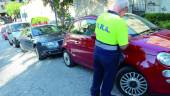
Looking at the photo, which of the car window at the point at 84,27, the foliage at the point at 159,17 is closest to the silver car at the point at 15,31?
the foliage at the point at 159,17

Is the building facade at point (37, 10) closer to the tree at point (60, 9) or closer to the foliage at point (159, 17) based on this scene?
the tree at point (60, 9)

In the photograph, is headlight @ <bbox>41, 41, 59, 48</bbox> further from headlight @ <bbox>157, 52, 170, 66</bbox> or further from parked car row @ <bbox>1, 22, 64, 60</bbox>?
headlight @ <bbox>157, 52, 170, 66</bbox>

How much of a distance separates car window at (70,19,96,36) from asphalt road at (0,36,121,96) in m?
1.18

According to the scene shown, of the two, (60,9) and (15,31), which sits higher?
(60,9)

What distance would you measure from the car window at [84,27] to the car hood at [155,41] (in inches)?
64.3

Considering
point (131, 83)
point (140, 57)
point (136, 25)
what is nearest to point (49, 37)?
point (136, 25)

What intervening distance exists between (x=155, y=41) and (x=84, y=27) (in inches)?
99.3

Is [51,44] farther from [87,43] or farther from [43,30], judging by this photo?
[87,43]

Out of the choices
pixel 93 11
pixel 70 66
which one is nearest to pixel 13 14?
pixel 93 11

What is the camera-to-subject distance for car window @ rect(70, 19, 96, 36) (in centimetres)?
717

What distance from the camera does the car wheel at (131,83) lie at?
5488 millimetres

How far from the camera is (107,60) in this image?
4945 millimetres

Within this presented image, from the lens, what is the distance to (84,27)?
7555mm

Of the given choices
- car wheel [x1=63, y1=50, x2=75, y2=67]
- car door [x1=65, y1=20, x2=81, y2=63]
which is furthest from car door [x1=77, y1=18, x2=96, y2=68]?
car wheel [x1=63, y1=50, x2=75, y2=67]
